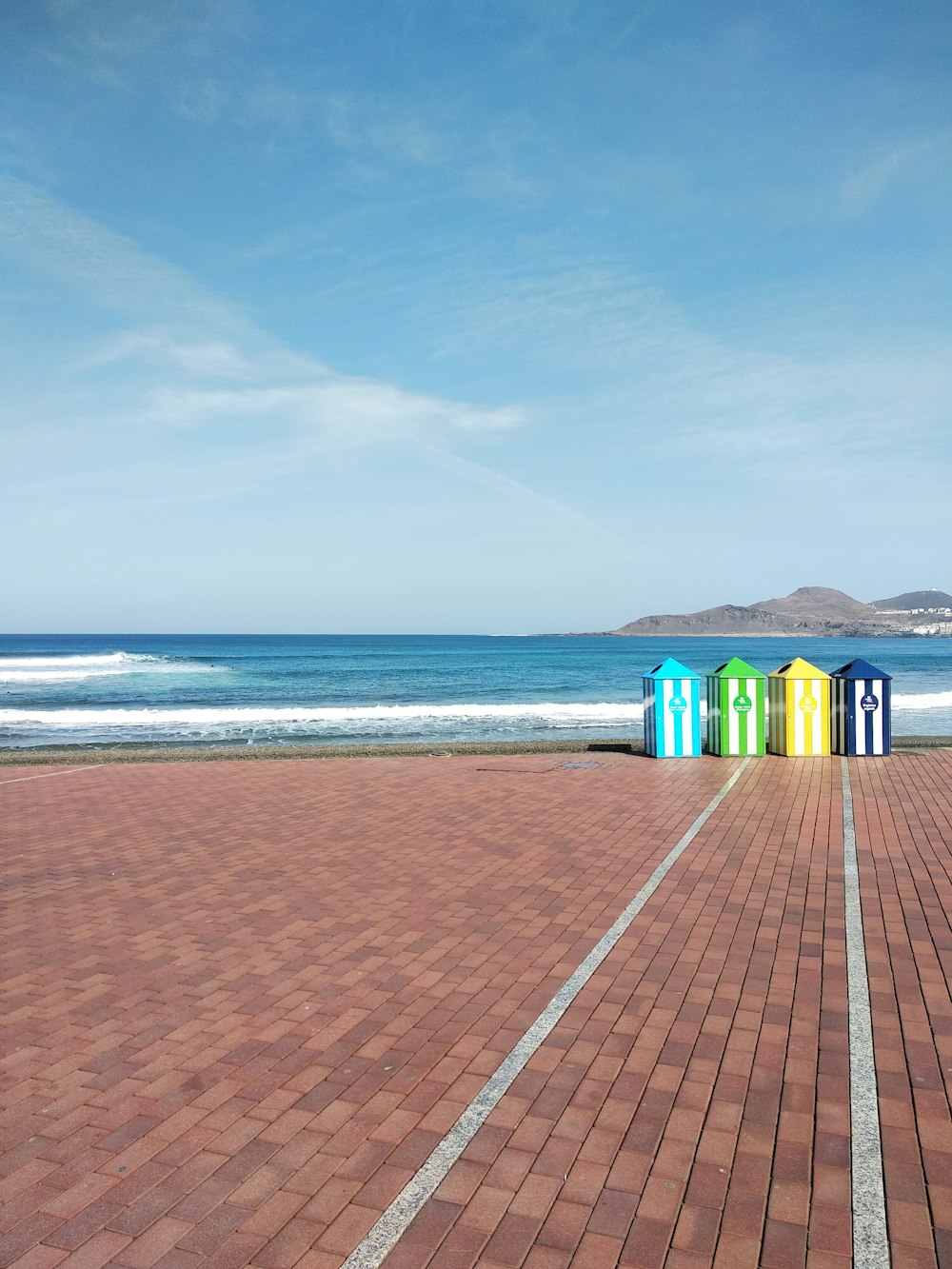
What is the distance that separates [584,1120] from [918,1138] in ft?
4.18

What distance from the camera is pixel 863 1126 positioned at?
3475 mm

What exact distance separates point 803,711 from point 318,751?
345 inches

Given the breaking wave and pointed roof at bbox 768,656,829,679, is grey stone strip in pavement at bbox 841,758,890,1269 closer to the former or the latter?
pointed roof at bbox 768,656,829,679

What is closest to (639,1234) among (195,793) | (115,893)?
(115,893)

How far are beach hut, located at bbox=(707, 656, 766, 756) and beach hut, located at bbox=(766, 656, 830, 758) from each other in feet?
0.98

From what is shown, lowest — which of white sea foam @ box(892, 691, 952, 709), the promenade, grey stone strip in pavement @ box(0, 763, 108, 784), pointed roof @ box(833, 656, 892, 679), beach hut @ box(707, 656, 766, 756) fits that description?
white sea foam @ box(892, 691, 952, 709)

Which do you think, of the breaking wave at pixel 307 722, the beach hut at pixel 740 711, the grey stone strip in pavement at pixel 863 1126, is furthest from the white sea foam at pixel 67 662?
the grey stone strip in pavement at pixel 863 1126

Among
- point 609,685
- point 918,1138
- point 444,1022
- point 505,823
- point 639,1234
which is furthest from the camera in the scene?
point 609,685

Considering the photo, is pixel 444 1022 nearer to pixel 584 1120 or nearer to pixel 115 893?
pixel 584 1120

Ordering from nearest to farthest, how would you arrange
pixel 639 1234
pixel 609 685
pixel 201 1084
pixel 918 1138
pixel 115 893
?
1. pixel 639 1234
2. pixel 918 1138
3. pixel 201 1084
4. pixel 115 893
5. pixel 609 685

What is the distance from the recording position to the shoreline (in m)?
15.3

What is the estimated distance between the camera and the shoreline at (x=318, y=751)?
15297 mm

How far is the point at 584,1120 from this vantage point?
355 centimetres

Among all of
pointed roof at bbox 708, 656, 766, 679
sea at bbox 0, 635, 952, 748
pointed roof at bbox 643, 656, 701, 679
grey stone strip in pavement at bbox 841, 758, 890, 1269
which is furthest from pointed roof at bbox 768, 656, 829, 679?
grey stone strip in pavement at bbox 841, 758, 890, 1269
